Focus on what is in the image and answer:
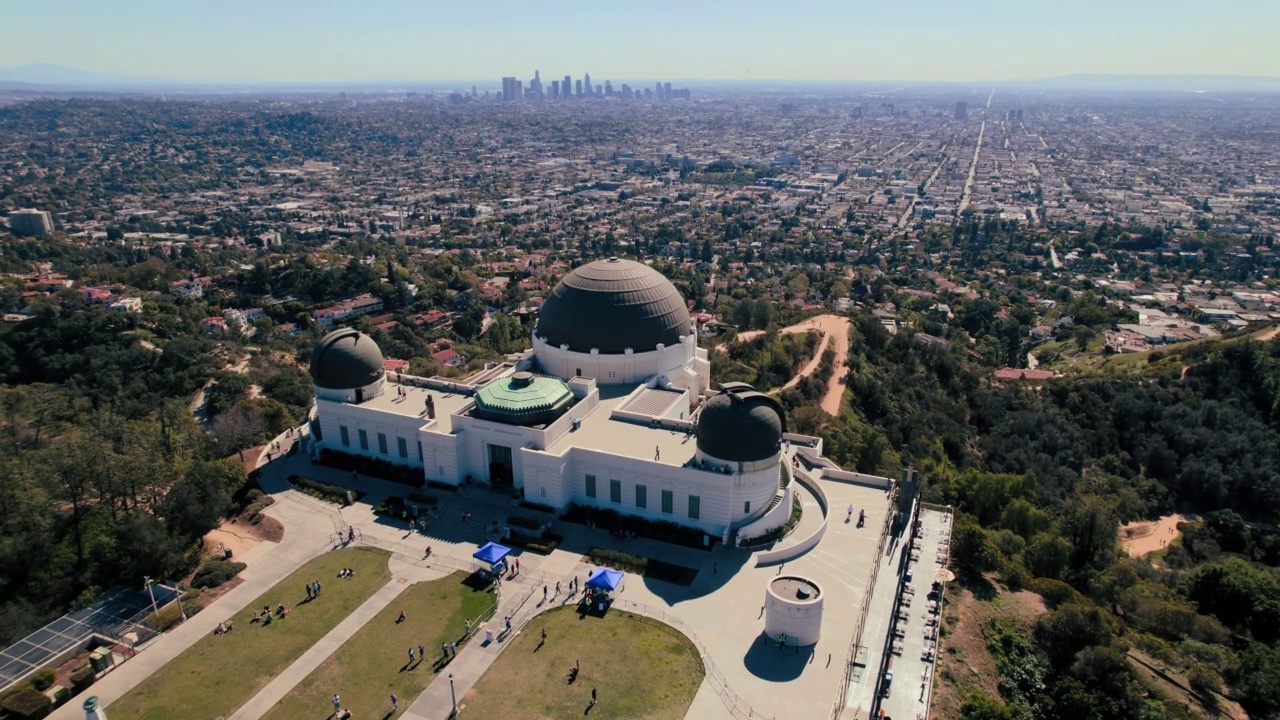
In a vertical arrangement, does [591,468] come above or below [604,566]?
above

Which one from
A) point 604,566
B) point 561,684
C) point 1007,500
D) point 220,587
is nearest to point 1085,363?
point 1007,500

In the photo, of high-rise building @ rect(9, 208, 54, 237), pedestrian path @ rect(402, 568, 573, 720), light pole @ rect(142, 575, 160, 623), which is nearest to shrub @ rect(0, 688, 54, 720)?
light pole @ rect(142, 575, 160, 623)

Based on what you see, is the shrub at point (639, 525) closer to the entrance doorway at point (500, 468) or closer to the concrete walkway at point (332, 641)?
the entrance doorway at point (500, 468)

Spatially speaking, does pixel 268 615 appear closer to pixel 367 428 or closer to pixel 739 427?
pixel 367 428

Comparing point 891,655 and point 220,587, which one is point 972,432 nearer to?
point 891,655

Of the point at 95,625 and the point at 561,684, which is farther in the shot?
the point at 95,625
